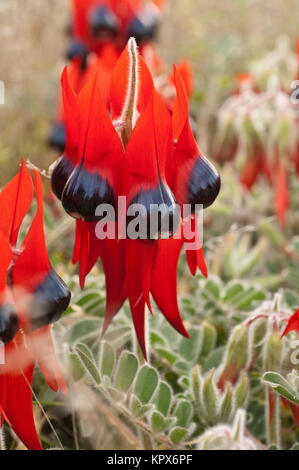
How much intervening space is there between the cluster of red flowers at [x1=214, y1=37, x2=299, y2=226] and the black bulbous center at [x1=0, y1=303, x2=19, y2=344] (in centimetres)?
115

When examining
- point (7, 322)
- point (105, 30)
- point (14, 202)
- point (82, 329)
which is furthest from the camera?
point (105, 30)

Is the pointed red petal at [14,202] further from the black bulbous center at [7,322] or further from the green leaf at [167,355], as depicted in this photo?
the green leaf at [167,355]

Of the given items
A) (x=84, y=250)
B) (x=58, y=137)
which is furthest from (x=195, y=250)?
(x=58, y=137)

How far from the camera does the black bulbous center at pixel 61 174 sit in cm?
93

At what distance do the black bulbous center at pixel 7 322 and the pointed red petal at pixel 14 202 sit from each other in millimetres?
121

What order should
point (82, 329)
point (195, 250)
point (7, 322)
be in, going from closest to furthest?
point (7, 322) < point (195, 250) < point (82, 329)

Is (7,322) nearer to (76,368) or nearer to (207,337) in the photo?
(76,368)

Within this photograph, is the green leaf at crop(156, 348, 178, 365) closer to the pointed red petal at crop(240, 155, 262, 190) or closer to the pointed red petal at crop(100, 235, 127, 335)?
the pointed red petal at crop(100, 235, 127, 335)

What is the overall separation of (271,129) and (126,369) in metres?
0.99

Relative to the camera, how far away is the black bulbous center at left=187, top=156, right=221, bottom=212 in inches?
36.5

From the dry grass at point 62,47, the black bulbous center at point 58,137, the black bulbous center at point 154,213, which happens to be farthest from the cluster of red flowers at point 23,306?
the black bulbous center at point 58,137

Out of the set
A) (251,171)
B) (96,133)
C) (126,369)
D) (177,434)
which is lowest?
(177,434)

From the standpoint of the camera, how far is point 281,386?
94 centimetres

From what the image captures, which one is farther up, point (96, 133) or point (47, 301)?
point (96, 133)
